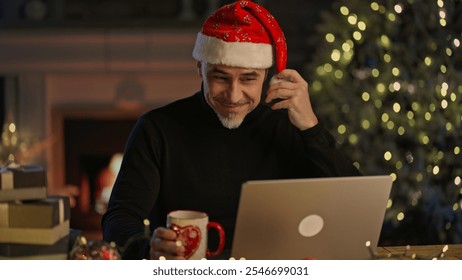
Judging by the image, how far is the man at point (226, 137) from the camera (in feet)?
5.21

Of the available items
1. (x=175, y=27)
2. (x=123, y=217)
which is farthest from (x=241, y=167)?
(x=175, y=27)

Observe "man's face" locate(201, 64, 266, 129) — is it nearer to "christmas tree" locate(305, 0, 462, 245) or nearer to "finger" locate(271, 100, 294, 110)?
"finger" locate(271, 100, 294, 110)

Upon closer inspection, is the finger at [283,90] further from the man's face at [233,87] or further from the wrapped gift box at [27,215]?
the wrapped gift box at [27,215]

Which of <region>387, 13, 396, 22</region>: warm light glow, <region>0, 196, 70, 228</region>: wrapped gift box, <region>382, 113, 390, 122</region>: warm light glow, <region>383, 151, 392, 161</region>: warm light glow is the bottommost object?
<region>383, 151, 392, 161</region>: warm light glow

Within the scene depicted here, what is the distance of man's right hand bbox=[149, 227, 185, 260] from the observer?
1108 millimetres

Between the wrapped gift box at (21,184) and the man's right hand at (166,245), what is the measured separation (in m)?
0.20

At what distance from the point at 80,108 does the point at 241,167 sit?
7.62 ft

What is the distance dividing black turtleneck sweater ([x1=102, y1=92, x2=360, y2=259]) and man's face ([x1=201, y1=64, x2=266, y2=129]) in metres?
0.11

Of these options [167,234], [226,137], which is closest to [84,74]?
[226,137]

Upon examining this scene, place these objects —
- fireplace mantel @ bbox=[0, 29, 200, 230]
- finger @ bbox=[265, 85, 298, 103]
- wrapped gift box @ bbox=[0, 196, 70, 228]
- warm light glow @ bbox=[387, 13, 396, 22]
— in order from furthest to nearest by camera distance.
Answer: fireplace mantel @ bbox=[0, 29, 200, 230] → warm light glow @ bbox=[387, 13, 396, 22] → finger @ bbox=[265, 85, 298, 103] → wrapped gift box @ bbox=[0, 196, 70, 228]

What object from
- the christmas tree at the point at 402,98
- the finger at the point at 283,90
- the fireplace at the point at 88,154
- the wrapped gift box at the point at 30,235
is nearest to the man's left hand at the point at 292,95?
the finger at the point at 283,90

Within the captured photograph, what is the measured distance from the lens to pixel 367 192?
45.7 inches

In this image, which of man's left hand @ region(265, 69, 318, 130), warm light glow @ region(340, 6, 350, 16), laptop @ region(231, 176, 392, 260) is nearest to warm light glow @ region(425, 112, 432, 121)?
warm light glow @ region(340, 6, 350, 16)

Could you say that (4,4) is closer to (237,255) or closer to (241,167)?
(241,167)
